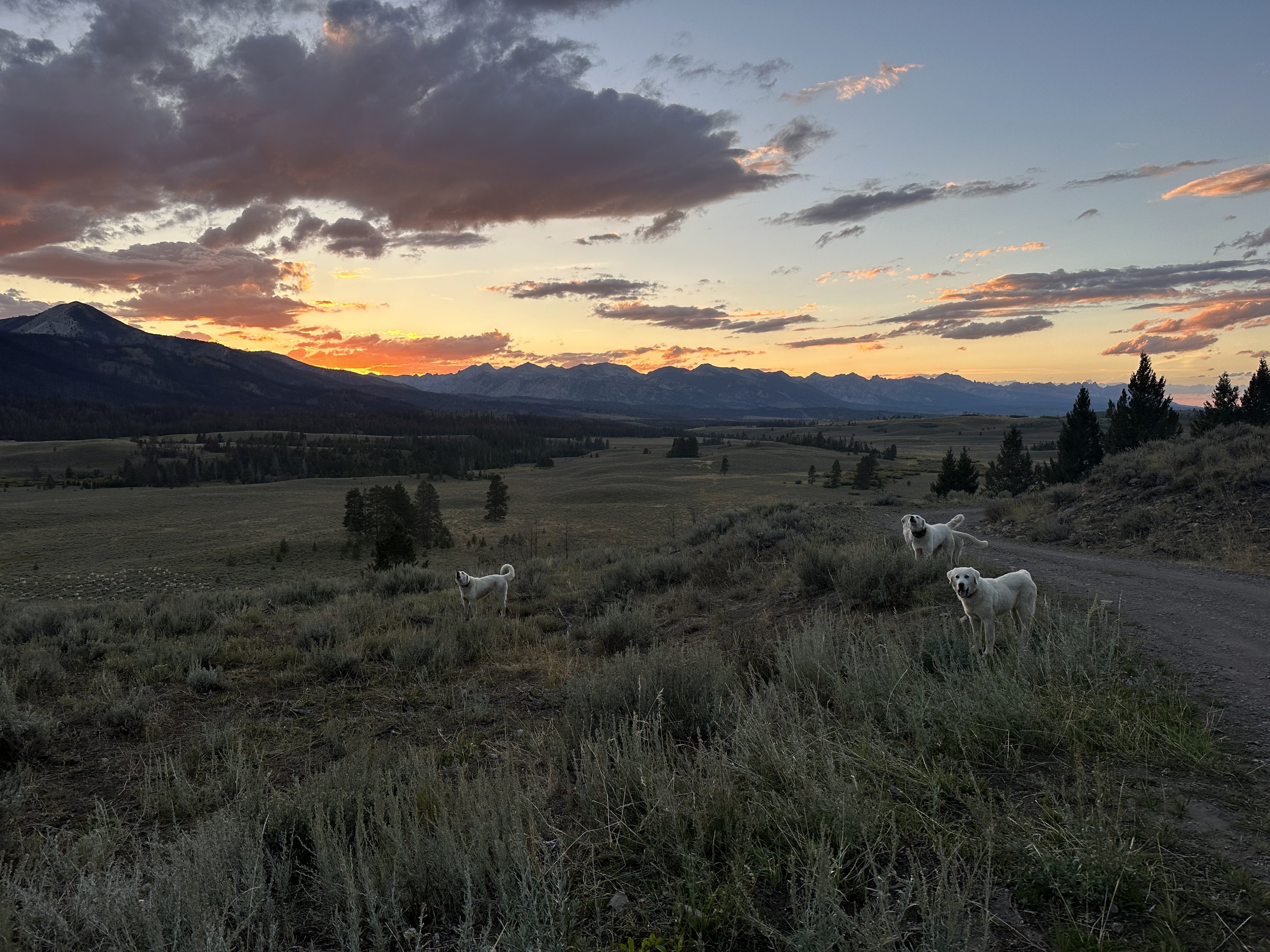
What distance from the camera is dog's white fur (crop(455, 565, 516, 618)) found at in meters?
11.7

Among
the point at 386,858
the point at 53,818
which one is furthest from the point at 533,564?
the point at 386,858

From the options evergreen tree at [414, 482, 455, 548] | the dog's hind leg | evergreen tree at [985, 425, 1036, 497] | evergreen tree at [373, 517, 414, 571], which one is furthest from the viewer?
evergreen tree at [414, 482, 455, 548]

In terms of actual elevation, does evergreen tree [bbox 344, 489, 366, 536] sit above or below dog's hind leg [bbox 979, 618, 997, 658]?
below

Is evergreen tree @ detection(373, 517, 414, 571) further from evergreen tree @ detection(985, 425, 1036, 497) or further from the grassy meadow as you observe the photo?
evergreen tree @ detection(985, 425, 1036, 497)

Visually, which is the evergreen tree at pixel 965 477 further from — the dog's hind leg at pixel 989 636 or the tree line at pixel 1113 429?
the dog's hind leg at pixel 989 636

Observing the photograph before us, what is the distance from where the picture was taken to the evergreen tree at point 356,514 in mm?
48344

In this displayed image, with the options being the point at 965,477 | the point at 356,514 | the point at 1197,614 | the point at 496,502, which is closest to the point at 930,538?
the point at 1197,614

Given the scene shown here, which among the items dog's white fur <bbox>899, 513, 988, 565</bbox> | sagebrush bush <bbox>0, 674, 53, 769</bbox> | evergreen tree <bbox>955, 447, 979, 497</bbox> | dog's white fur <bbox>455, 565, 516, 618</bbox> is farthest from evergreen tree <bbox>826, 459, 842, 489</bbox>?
sagebrush bush <bbox>0, 674, 53, 769</bbox>

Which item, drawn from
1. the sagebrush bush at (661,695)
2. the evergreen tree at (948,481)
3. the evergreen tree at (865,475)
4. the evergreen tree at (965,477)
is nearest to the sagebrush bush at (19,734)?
the sagebrush bush at (661,695)

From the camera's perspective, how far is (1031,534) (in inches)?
721

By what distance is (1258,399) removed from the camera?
47.6 metres

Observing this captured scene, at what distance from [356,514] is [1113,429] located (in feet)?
196

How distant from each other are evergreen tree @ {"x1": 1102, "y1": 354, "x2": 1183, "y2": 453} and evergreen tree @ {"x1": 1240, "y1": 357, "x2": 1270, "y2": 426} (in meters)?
4.63

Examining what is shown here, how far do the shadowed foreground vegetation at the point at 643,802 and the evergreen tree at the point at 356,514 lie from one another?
42.4m
